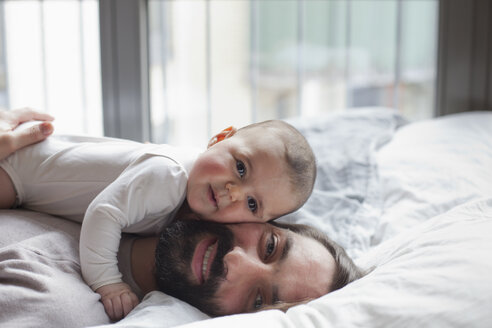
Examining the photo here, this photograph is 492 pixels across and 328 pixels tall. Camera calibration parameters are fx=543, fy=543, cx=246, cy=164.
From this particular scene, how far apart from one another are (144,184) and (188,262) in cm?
18

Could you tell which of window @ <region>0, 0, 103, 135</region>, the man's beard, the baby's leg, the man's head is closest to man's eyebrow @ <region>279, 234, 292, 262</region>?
the man's head

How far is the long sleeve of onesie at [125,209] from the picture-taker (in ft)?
3.39

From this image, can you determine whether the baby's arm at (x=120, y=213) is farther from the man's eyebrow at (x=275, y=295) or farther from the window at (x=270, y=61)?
the window at (x=270, y=61)

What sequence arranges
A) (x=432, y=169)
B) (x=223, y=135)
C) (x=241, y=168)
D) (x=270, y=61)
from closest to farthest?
(x=241, y=168), (x=223, y=135), (x=432, y=169), (x=270, y=61)

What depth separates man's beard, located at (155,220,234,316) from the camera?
3.41 feet

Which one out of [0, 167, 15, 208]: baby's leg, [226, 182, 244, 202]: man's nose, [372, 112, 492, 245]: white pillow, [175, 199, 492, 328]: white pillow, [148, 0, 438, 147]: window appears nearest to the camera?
[175, 199, 492, 328]: white pillow

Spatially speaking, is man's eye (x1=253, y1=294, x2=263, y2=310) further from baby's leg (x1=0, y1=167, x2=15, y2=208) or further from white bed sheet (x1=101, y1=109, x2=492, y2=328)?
baby's leg (x1=0, y1=167, x2=15, y2=208)

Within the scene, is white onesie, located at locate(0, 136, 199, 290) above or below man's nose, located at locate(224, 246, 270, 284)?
above

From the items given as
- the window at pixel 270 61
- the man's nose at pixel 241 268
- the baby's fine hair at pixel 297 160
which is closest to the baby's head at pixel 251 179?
the baby's fine hair at pixel 297 160

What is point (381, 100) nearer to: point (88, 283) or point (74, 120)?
point (74, 120)

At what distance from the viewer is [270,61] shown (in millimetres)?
2658

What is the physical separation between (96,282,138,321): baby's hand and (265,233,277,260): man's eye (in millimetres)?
269

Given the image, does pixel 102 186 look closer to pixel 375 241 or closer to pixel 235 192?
pixel 235 192

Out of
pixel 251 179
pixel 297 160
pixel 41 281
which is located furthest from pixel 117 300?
pixel 297 160
